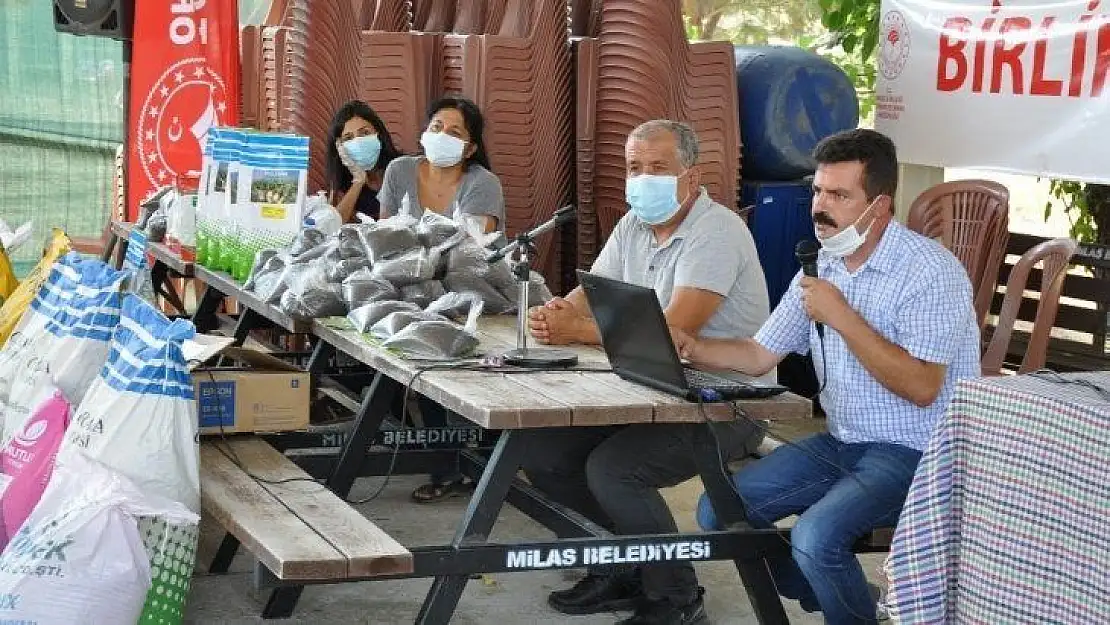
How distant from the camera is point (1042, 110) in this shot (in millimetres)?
6156

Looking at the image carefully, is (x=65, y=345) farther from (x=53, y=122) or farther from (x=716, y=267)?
(x=53, y=122)

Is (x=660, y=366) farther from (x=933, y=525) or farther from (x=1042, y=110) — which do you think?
(x=1042, y=110)

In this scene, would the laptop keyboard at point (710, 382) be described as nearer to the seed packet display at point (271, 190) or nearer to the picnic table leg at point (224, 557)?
the picnic table leg at point (224, 557)

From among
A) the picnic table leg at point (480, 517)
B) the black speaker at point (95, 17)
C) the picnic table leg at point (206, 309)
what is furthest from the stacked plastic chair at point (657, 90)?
the picnic table leg at point (480, 517)

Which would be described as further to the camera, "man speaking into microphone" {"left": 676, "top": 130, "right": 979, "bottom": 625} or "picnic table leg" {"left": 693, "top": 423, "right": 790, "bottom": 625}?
"picnic table leg" {"left": 693, "top": 423, "right": 790, "bottom": 625}

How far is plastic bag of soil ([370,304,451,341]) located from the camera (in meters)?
4.46

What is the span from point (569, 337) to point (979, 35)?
274 cm

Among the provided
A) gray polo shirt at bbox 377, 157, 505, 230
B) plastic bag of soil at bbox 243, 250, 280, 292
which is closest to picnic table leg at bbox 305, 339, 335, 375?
plastic bag of soil at bbox 243, 250, 280, 292

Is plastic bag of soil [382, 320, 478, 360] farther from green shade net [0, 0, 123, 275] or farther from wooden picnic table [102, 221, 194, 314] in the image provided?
A: green shade net [0, 0, 123, 275]

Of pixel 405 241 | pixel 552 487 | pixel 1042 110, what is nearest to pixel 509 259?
pixel 405 241

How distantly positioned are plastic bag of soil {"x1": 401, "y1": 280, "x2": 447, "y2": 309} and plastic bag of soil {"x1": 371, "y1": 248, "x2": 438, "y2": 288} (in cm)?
1

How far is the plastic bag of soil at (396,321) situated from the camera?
4.46 m

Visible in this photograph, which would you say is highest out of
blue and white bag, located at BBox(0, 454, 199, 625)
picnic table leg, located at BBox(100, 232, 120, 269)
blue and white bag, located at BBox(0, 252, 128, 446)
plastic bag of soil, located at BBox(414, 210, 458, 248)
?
plastic bag of soil, located at BBox(414, 210, 458, 248)

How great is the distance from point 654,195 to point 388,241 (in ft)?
2.68
